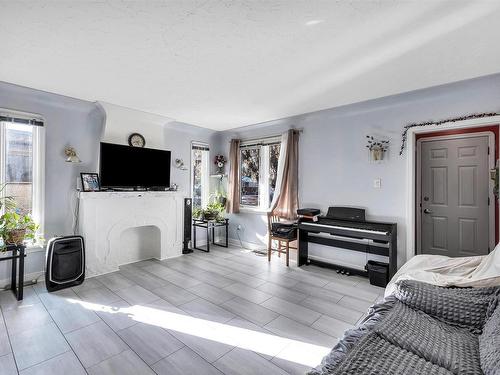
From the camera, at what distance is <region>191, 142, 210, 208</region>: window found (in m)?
5.27

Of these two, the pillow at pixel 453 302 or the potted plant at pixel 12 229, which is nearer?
the pillow at pixel 453 302

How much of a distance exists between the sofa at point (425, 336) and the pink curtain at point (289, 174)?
2.77m

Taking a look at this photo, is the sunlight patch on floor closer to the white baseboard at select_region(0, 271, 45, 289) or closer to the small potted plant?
the white baseboard at select_region(0, 271, 45, 289)

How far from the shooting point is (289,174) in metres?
4.44

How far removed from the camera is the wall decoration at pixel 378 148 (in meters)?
3.58

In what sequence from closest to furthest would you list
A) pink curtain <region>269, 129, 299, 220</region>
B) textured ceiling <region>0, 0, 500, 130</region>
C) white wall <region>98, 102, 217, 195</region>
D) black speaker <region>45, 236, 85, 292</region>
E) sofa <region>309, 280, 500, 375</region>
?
sofa <region>309, 280, 500, 375</region>
textured ceiling <region>0, 0, 500, 130</region>
black speaker <region>45, 236, 85, 292</region>
white wall <region>98, 102, 217, 195</region>
pink curtain <region>269, 129, 299, 220</region>

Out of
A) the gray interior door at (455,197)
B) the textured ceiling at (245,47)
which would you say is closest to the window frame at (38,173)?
the textured ceiling at (245,47)

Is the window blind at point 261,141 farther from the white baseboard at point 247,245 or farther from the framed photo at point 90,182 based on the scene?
the framed photo at point 90,182

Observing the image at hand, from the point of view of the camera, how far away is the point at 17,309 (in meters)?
2.62

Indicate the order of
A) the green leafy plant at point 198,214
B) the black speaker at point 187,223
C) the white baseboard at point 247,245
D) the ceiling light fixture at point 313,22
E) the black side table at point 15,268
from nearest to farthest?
the ceiling light fixture at point 313,22
the black side table at point 15,268
the black speaker at point 187,223
the white baseboard at point 247,245
the green leafy plant at point 198,214

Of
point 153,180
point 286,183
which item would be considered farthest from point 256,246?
point 153,180

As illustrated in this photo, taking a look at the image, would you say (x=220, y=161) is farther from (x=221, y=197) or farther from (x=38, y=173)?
(x=38, y=173)

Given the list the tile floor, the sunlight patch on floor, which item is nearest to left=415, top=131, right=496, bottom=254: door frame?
the tile floor

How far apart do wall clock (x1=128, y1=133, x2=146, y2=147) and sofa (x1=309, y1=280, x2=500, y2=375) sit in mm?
3863
